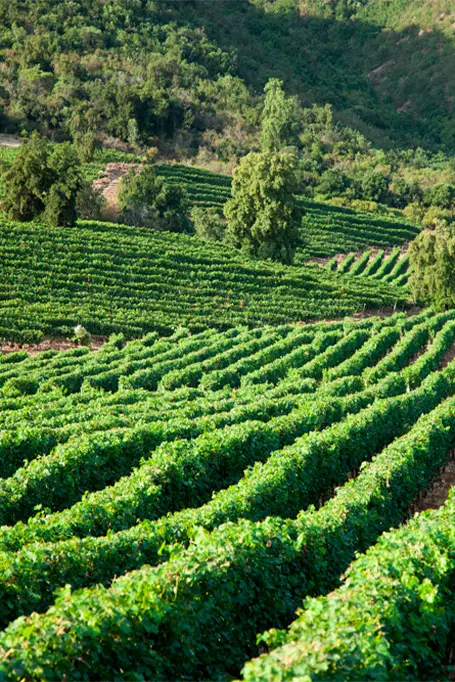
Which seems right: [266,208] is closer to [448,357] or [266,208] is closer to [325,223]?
[448,357]

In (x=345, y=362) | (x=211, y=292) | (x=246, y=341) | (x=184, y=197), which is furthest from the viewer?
(x=184, y=197)

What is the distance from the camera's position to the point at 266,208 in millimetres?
61469

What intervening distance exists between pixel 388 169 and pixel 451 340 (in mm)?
77728

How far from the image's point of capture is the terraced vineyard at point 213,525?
31.9 ft

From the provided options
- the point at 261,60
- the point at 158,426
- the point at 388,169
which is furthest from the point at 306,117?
the point at 158,426

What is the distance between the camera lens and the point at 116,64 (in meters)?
111

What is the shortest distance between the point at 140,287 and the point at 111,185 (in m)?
30.2

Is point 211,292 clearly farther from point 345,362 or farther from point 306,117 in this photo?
point 306,117

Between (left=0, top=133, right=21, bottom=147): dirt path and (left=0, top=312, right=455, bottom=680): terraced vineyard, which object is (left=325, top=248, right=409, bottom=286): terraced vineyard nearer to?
(left=0, top=133, right=21, bottom=147): dirt path

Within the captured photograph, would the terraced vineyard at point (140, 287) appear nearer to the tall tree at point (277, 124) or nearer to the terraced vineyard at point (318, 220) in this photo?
the terraced vineyard at point (318, 220)

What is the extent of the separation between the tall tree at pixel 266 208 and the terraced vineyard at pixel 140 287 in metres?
4.32

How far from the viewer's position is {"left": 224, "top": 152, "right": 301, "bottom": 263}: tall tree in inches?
→ 2424

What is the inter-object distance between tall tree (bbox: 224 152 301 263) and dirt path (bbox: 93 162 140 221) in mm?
12450

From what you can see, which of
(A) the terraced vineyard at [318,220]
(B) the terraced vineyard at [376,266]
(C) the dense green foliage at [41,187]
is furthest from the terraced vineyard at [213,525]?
(A) the terraced vineyard at [318,220]
